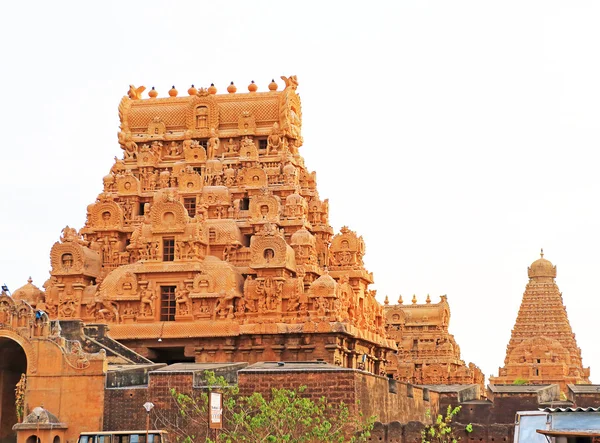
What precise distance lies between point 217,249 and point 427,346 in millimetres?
35548

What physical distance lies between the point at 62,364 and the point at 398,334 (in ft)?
166

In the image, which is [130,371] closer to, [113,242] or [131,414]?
[131,414]

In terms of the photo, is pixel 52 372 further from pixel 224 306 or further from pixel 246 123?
pixel 246 123

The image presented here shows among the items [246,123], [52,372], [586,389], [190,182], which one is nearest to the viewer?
[52,372]

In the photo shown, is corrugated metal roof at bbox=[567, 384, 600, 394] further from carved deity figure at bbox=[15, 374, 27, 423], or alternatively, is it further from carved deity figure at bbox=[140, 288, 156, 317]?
carved deity figure at bbox=[15, 374, 27, 423]

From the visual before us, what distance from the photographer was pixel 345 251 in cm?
6388

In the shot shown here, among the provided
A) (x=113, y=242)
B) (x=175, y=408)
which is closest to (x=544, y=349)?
(x=113, y=242)

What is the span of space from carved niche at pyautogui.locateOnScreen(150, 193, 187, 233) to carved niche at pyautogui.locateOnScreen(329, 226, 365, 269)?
26.9 ft

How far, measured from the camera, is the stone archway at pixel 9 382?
1949 inches

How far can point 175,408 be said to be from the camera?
43.4 m

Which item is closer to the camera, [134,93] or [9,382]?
[9,382]

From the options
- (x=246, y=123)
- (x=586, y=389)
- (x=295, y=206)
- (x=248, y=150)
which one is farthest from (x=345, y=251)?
(x=586, y=389)

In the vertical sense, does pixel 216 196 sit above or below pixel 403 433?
above

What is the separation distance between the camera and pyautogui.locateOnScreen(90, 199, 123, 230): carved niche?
63719 mm
